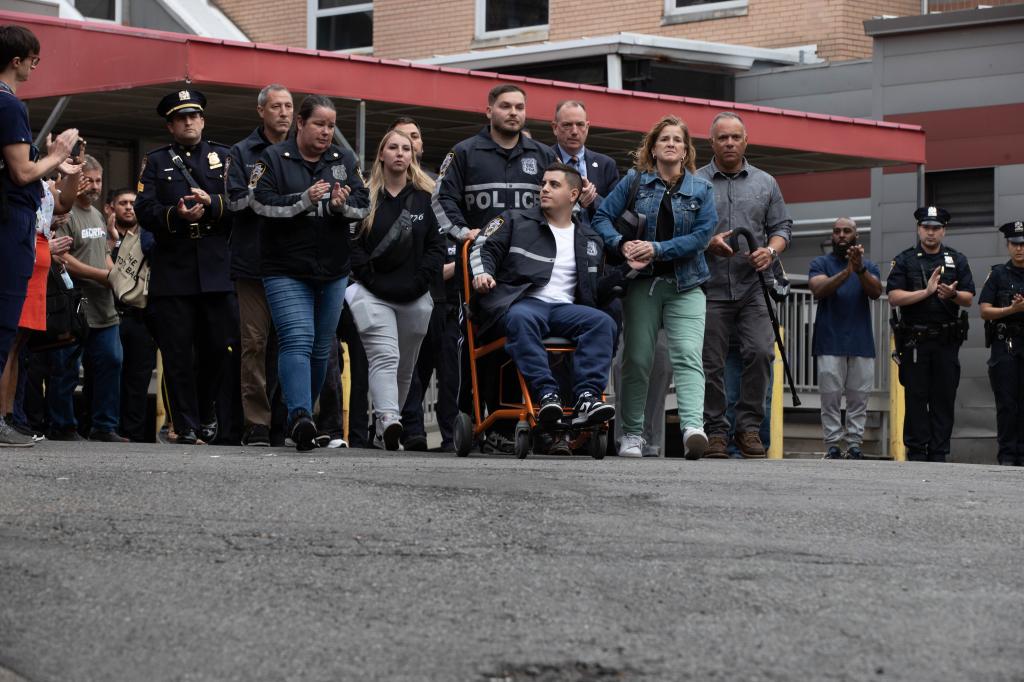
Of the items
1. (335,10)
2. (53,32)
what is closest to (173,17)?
(335,10)

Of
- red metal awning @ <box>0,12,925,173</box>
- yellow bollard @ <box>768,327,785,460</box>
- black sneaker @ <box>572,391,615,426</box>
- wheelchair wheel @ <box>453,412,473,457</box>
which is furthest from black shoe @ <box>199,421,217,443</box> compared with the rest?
yellow bollard @ <box>768,327,785,460</box>

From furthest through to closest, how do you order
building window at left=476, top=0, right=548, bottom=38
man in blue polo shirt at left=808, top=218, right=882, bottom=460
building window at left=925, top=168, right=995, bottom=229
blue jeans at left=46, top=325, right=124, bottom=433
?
1. building window at left=476, top=0, right=548, bottom=38
2. building window at left=925, top=168, right=995, bottom=229
3. man in blue polo shirt at left=808, top=218, right=882, bottom=460
4. blue jeans at left=46, top=325, right=124, bottom=433

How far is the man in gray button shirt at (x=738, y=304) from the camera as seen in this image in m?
11.3

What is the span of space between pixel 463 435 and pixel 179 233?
7.78ft

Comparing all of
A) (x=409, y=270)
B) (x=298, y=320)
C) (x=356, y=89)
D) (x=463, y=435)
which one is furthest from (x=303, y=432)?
(x=356, y=89)

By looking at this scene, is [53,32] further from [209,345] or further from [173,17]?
[173,17]

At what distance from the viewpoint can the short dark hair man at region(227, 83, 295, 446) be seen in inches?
414

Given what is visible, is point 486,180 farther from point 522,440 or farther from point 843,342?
point 843,342

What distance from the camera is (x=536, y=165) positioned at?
10758 mm

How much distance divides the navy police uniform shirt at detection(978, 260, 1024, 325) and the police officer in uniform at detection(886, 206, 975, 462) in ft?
0.77

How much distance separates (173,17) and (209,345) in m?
14.2

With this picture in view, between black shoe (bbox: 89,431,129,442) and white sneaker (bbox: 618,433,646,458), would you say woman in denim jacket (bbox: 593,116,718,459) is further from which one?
black shoe (bbox: 89,431,129,442)

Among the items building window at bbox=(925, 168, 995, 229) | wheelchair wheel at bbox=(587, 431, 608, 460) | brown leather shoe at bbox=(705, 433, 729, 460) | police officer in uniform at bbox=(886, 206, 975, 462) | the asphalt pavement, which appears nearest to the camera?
the asphalt pavement

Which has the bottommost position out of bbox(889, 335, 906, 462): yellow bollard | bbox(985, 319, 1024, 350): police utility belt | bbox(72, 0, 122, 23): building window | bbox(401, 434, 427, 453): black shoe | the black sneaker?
bbox(889, 335, 906, 462): yellow bollard
